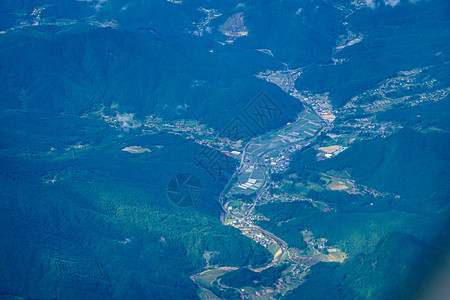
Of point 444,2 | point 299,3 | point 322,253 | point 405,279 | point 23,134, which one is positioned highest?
point 444,2

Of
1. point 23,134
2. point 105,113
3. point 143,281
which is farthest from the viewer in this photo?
point 105,113

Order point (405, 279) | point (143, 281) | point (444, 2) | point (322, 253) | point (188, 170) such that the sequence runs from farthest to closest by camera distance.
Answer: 1. point (444, 2)
2. point (188, 170)
3. point (322, 253)
4. point (143, 281)
5. point (405, 279)

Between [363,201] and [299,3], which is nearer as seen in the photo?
[363,201]

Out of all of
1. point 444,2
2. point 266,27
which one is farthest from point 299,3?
point 444,2

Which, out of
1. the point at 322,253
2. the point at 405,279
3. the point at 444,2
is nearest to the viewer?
the point at 405,279

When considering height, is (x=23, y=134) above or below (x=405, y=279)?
below

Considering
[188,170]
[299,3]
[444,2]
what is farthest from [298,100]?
[444,2]

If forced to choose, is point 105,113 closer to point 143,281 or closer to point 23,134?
point 23,134

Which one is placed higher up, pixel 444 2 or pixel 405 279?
pixel 444 2

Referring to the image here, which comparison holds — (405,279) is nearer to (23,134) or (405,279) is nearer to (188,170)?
(188,170)
